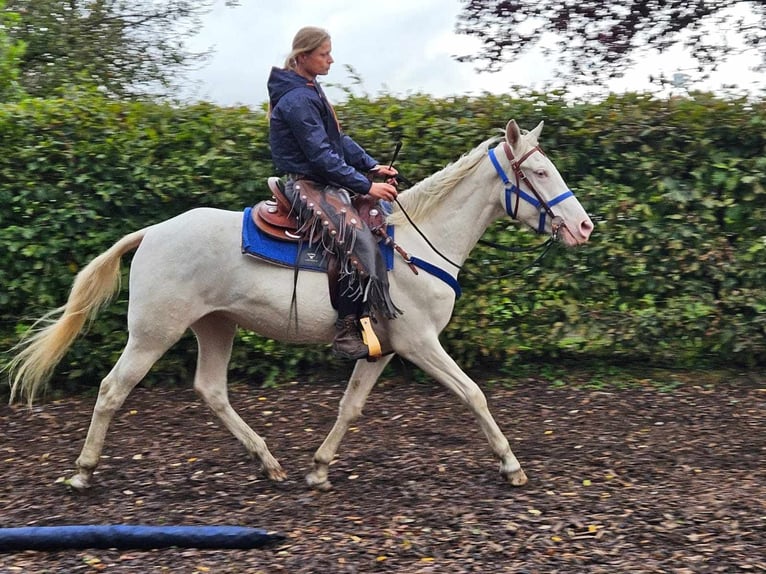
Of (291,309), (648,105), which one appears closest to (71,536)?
(291,309)

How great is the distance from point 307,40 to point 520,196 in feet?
4.61

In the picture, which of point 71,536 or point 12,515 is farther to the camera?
point 12,515

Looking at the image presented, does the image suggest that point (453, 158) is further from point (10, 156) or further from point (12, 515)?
point (12, 515)

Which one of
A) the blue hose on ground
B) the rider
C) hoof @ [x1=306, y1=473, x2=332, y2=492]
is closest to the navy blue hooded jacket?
the rider

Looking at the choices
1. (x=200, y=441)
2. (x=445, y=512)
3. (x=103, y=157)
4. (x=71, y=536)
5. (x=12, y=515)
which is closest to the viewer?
(x=71, y=536)

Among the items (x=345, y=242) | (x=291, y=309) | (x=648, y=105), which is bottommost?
(x=291, y=309)

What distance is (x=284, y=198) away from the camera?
513cm

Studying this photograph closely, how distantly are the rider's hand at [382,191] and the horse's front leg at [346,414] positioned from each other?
3.12 ft

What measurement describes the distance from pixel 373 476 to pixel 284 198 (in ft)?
5.52

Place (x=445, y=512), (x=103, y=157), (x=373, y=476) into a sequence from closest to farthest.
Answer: (x=445, y=512) < (x=373, y=476) < (x=103, y=157)

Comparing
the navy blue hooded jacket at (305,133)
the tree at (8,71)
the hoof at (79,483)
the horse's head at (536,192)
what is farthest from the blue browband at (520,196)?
the tree at (8,71)

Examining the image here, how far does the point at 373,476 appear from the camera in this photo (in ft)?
18.0

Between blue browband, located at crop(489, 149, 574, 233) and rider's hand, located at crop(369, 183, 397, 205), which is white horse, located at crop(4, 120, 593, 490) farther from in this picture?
rider's hand, located at crop(369, 183, 397, 205)

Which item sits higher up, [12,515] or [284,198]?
[284,198]
